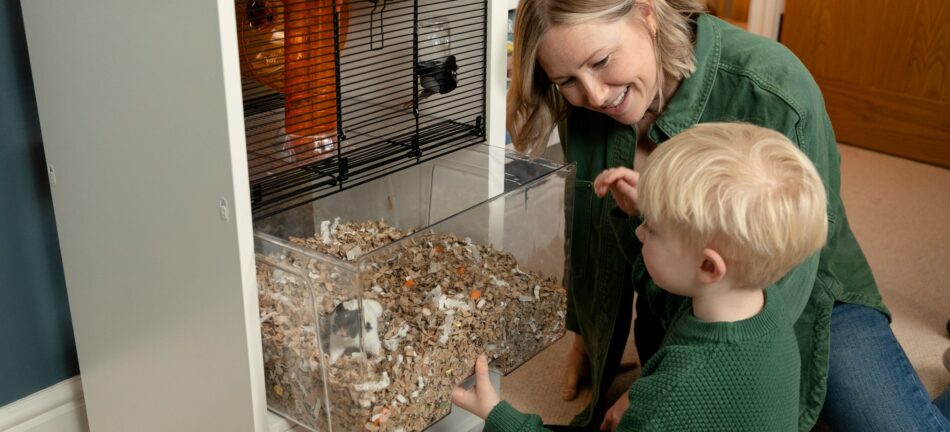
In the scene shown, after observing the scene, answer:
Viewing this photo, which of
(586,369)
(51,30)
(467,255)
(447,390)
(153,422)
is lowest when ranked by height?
(586,369)

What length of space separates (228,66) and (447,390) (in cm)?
47

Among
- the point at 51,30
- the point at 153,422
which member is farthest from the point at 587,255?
the point at 51,30

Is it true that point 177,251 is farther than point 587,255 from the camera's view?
No

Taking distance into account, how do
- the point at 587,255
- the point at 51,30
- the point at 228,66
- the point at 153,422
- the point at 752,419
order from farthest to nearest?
the point at 587,255 → the point at 153,422 → the point at 51,30 → the point at 752,419 → the point at 228,66

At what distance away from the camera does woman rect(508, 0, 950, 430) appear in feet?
3.91

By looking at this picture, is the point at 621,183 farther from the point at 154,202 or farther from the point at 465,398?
the point at 154,202

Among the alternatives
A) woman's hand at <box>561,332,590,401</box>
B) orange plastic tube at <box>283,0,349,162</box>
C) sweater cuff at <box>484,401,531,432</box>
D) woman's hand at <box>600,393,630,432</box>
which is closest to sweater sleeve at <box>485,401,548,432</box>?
sweater cuff at <box>484,401,531,432</box>

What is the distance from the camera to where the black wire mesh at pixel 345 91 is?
1.11 metres

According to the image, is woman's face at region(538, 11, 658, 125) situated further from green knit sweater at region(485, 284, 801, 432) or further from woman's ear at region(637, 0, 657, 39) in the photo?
green knit sweater at region(485, 284, 801, 432)

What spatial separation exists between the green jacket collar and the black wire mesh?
0.84ft

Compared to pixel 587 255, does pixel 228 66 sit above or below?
above

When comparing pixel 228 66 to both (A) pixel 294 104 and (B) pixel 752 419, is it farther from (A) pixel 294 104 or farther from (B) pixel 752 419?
(B) pixel 752 419

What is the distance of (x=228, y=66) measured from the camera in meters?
0.92

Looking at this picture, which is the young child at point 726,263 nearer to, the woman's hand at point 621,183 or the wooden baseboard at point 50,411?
the woman's hand at point 621,183
